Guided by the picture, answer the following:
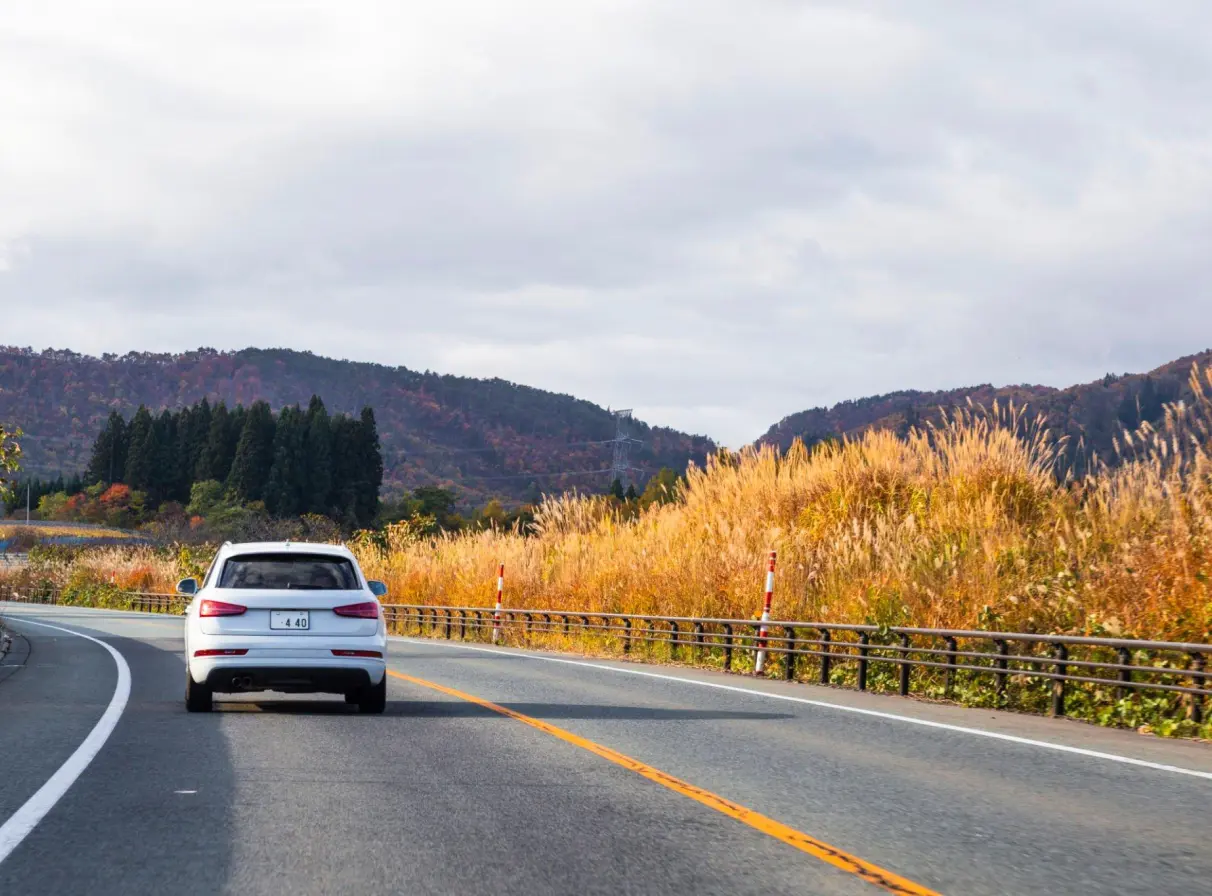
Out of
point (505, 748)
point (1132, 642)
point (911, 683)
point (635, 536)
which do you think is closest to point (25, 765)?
point (505, 748)

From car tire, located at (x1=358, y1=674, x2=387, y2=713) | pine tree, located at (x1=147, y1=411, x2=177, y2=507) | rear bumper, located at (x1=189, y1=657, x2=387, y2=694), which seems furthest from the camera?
pine tree, located at (x1=147, y1=411, x2=177, y2=507)

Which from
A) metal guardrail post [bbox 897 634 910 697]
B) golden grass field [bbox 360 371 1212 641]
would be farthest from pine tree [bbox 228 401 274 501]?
metal guardrail post [bbox 897 634 910 697]

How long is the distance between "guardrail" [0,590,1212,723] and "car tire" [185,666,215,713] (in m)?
7.94

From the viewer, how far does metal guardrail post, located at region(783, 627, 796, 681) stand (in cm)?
2038

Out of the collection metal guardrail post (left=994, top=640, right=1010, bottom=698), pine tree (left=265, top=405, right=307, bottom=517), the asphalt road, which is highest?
pine tree (left=265, top=405, right=307, bottom=517)

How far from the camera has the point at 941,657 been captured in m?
17.7

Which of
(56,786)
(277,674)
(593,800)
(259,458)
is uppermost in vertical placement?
(259,458)

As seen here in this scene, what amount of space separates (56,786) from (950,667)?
10.5 m

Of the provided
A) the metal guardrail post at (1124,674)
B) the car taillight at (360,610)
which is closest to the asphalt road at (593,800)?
the metal guardrail post at (1124,674)

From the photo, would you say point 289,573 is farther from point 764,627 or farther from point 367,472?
point 367,472

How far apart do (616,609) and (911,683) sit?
11923 millimetres

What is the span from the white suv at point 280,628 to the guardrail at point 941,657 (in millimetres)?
6553

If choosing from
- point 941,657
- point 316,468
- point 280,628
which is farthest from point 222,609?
point 316,468

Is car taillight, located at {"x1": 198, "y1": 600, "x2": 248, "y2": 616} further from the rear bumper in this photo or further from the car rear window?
the rear bumper
